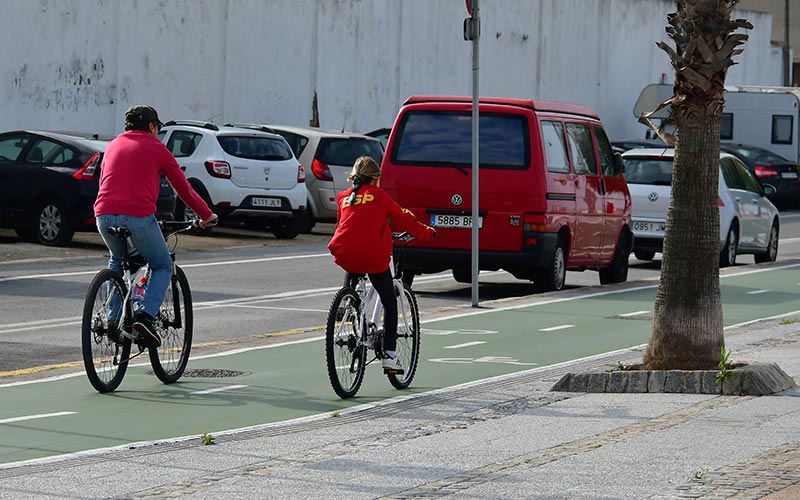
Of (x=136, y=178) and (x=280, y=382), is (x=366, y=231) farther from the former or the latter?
(x=136, y=178)

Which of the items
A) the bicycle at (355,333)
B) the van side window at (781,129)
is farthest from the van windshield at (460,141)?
the van side window at (781,129)

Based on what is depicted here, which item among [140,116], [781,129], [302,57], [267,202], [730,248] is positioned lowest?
[730,248]

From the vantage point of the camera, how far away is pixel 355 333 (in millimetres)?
10875

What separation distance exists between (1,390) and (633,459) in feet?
14.8

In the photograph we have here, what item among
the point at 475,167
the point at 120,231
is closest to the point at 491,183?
the point at 475,167

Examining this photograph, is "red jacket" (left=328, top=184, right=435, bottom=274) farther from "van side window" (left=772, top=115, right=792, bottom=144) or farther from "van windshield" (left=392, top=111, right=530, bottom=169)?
"van side window" (left=772, top=115, right=792, bottom=144)

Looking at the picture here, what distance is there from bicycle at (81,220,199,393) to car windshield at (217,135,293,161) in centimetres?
1574

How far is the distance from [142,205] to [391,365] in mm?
1892

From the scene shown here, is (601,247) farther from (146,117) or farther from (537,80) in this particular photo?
(537,80)

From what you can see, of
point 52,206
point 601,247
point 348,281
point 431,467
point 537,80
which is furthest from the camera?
point 537,80

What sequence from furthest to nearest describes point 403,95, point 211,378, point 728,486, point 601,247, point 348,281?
point 403,95
point 601,247
point 211,378
point 348,281
point 728,486

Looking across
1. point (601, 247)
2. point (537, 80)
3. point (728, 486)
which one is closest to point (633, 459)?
point (728, 486)

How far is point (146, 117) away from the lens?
1135cm

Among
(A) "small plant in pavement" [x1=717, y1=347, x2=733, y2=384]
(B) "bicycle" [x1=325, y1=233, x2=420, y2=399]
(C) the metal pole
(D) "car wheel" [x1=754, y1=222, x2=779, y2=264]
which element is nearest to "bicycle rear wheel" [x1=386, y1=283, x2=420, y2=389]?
(B) "bicycle" [x1=325, y1=233, x2=420, y2=399]
